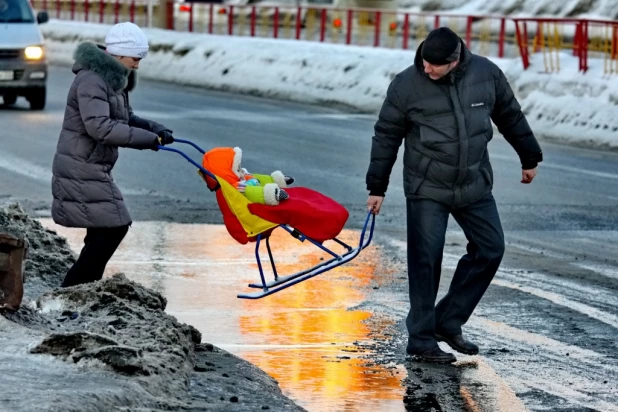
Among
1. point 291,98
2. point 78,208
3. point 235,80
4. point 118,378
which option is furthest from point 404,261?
point 235,80

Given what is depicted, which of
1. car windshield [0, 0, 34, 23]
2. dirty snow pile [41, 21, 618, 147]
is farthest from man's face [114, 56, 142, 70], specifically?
car windshield [0, 0, 34, 23]

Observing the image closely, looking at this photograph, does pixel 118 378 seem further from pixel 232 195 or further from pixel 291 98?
pixel 291 98

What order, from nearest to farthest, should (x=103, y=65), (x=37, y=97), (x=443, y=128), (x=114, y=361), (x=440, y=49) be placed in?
1. (x=114, y=361)
2. (x=440, y=49)
3. (x=443, y=128)
4. (x=103, y=65)
5. (x=37, y=97)

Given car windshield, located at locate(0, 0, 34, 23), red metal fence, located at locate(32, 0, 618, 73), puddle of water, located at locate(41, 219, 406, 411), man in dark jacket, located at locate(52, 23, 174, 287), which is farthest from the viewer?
red metal fence, located at locate(32, 0, 618, 73)

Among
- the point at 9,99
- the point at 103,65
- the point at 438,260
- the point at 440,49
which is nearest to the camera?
the point at 440,49

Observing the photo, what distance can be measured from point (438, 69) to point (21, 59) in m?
16.0

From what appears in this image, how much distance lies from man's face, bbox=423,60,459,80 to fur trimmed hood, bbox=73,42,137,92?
154 cm

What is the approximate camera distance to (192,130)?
1936cm

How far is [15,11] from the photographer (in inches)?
904

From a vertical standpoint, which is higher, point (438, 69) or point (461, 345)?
point (438, 69)

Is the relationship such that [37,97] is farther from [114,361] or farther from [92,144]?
[114,361]

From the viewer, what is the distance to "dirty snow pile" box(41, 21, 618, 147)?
21328 millimetres

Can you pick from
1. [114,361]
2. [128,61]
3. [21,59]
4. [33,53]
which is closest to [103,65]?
[128,61]

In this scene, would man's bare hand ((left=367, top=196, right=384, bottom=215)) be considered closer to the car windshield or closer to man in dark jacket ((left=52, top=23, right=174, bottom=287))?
man in dark jacket ((left=52, top=23, right=174, bottom=287))
